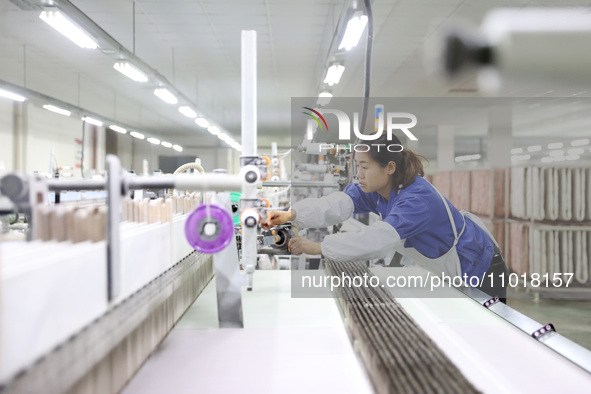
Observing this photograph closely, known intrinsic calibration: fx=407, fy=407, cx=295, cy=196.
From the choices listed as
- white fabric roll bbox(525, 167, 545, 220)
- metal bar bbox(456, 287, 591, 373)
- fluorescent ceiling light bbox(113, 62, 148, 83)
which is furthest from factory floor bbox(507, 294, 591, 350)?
fluorescent ceiling light bbox(113, 62, 148, 83)

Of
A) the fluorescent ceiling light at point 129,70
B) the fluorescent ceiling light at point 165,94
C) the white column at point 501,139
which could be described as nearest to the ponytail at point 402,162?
the white column at point 501,139

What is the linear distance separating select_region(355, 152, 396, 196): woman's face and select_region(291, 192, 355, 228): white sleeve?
0.62 feet

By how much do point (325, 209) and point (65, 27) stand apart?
2843 millimetres

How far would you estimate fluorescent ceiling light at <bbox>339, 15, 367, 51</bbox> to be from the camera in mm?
3320

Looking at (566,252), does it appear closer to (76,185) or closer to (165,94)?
(76,185)

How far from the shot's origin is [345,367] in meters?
1.32

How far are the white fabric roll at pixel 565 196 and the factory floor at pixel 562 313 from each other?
952 millimetres

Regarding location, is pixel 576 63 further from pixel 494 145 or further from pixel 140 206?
pixel 494 145

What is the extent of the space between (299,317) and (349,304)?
0.23m

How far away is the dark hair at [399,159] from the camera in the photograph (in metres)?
2.54

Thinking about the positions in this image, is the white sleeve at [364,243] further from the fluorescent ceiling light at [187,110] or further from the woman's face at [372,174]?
the fluorescent ceiling light at [187,110]

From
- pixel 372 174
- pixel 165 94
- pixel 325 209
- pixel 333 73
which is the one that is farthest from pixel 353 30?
pixel 165 94

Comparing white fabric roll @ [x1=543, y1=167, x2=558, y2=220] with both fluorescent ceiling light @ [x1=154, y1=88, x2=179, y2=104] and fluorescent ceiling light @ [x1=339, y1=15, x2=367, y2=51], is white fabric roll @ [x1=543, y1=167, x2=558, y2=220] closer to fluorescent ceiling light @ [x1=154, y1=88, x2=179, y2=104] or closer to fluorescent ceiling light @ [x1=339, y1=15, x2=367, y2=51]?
fluorescent ceiling light @ [x1=339, y1=15, x2=367, y2=51]

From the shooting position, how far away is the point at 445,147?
400 cm
